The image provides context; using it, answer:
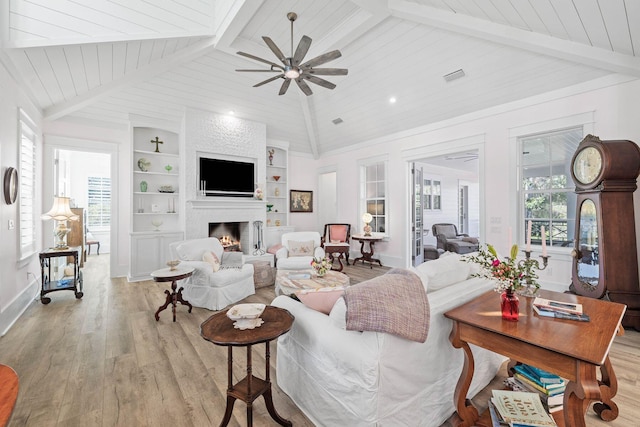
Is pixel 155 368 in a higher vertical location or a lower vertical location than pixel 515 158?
lower

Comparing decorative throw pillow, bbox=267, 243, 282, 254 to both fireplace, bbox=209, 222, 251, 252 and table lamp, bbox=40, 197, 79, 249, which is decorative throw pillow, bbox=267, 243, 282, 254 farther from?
table lamp, bbox=40, 197, 79, 249

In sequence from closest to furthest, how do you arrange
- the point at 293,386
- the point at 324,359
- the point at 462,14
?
the point at 324,359, the point at 293,386, the point at 462,14

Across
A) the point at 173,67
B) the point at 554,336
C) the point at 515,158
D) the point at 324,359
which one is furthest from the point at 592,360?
the point at 173,67

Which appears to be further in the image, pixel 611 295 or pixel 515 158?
pixel 515 158

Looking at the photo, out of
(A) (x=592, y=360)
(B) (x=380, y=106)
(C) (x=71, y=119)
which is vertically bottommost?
(A) (x=592, y=360)

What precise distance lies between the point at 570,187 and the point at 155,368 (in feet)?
17.7

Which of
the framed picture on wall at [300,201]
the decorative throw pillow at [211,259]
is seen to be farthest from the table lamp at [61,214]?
the framed picture on wall at [300,201]

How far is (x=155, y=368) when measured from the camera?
7.72 feet

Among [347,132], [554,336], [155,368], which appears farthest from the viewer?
[347,132]

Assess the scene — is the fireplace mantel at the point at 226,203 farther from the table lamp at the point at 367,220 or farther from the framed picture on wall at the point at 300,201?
the table lamp at the point at 367,220

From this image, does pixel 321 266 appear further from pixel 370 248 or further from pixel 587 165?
pixel 587 165

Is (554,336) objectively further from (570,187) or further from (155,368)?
(570,187)

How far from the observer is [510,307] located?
159 centimetres

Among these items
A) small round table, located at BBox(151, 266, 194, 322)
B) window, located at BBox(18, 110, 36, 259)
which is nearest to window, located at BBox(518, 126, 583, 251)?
small round table, located at BBox(151, 266, 194, 322)
